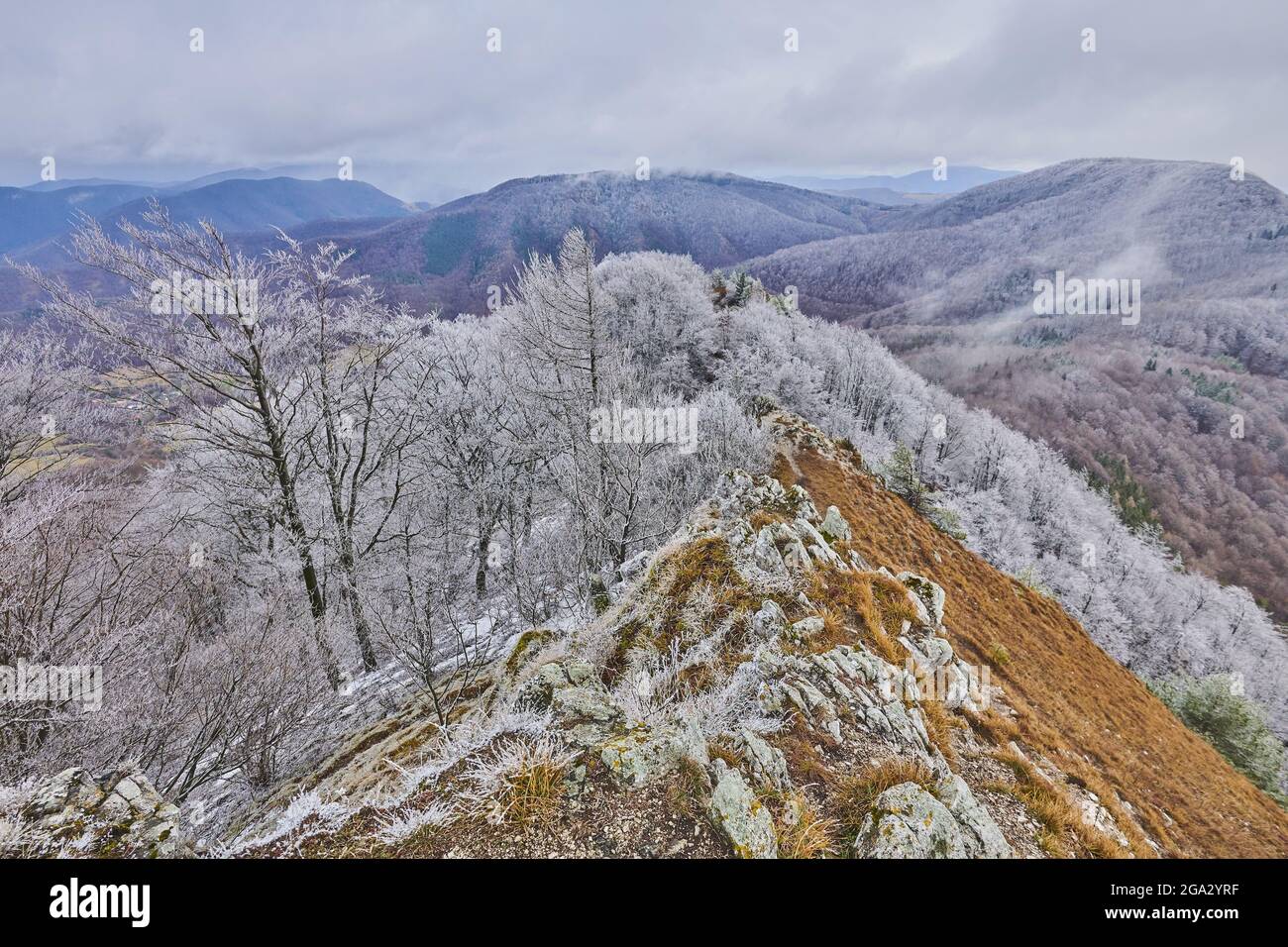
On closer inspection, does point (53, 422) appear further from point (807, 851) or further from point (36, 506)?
point (807, 851)

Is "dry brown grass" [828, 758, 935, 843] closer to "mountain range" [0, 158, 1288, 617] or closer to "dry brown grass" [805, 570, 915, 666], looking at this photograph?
"dry brown grass" [805, 570, 915, 666]

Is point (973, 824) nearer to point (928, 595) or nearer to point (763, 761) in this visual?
point (763, 761)

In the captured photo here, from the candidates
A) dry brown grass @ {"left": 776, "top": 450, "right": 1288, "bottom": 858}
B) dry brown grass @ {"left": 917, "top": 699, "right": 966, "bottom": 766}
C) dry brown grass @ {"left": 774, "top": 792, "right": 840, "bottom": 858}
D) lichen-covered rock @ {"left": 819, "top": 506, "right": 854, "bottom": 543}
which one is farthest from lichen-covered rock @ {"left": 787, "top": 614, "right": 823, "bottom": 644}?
lichen-covered rock @ {"left": 819, "top": 506, "right": 854, "bottom": 543}

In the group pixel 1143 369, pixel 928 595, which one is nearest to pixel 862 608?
pixel 928 595

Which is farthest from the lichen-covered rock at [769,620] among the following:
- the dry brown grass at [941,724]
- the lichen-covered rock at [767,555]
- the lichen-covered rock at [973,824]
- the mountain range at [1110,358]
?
the mountain range at [1110,358]

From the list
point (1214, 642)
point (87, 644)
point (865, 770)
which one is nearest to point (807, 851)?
point (865, 770)
